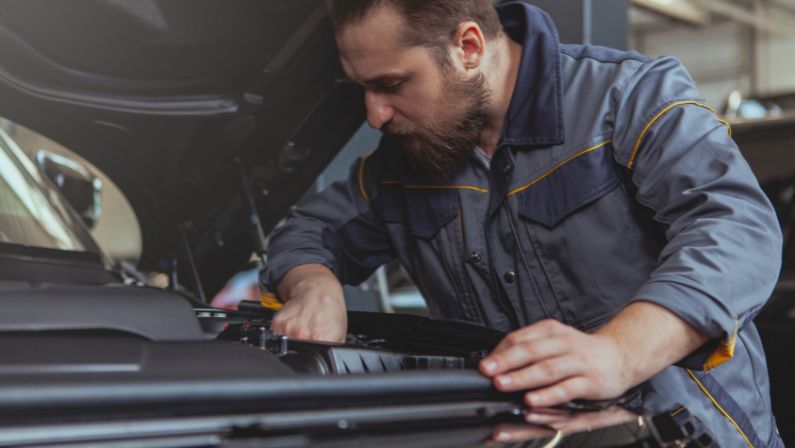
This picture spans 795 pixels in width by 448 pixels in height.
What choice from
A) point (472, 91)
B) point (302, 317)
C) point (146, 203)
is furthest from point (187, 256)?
point (472, 91)

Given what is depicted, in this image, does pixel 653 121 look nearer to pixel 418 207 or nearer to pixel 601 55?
pixel 601 55

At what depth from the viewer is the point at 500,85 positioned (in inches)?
58.2

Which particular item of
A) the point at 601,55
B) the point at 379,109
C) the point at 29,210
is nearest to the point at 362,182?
the point at 379,109

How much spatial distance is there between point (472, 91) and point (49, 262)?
723 millimetres

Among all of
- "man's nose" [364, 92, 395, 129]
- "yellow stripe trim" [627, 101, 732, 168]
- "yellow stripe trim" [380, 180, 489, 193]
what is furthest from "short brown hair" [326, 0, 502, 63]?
"yellow stripe trim" [627, 101, 732, 168]

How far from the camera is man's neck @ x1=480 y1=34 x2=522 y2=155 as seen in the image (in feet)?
4.83

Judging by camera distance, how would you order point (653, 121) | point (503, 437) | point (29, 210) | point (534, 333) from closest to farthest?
point (503, 437), point (534, 333), point (653, 121), point (29, 210)

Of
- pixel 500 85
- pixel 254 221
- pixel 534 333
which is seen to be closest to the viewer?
pixel 534 333

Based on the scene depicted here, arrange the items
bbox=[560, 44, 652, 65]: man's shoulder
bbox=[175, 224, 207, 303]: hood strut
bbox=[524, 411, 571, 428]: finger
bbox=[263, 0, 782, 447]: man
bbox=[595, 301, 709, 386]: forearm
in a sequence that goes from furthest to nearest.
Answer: bbox=[175, 224, 207, 303]: hood strut < bbox=[560, 44, 652, 65]: man's shoulder < bbox=[263, 0, 782, 447]: man < bbox=[595, 301, 709, 386]: forearm < bbox=[524, 411, 571, 428]: finger

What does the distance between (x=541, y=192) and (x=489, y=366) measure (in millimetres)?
540

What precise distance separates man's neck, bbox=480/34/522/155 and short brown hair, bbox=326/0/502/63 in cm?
7

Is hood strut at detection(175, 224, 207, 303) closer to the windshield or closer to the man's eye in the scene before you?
the windshield

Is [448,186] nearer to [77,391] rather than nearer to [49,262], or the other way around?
[49,262]

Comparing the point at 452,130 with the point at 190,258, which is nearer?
the point at 452,130
